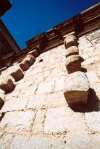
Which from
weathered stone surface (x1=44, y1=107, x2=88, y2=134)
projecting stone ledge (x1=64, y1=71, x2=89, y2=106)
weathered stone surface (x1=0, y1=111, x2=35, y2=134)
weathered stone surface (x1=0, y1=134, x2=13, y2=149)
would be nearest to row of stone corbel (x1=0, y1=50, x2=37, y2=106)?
weathered stone surface (x1=0, y1=111, x2=35, y2=134)

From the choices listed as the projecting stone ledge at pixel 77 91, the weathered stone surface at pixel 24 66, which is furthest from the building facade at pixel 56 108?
the weathered stone surface at pixel 24 66

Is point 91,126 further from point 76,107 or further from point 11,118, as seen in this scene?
point 11,118

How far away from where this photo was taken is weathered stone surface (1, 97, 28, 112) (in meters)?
2.25

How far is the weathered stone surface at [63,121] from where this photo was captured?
1481 mm

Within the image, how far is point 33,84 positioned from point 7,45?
5777 mm

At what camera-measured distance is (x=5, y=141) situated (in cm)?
171

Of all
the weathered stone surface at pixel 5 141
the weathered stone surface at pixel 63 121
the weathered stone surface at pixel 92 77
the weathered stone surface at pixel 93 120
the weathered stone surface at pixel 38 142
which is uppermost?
the weathered stone surface at pixel 5 141

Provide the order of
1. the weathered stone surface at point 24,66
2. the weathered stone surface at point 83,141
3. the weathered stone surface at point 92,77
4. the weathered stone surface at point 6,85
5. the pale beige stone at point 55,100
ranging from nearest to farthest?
1. the weathered stone surface at point 83,141
2. the pale beige stone at point 55,100
3. the weathered stone surface at point 92,77
4. the weathered stone surface at point 6,85
5. the weathered stone surface at point 24,66

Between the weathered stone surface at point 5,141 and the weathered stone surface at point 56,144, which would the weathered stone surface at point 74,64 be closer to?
the weathered stone surface at point 56,144

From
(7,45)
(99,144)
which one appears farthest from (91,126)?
(7,45)

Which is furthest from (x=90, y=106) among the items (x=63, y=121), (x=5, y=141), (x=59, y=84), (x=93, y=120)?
(x=5, y=141)

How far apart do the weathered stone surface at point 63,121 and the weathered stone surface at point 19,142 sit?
275 mm

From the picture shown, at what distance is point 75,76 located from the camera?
185 cm

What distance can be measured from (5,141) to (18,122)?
0.29m
